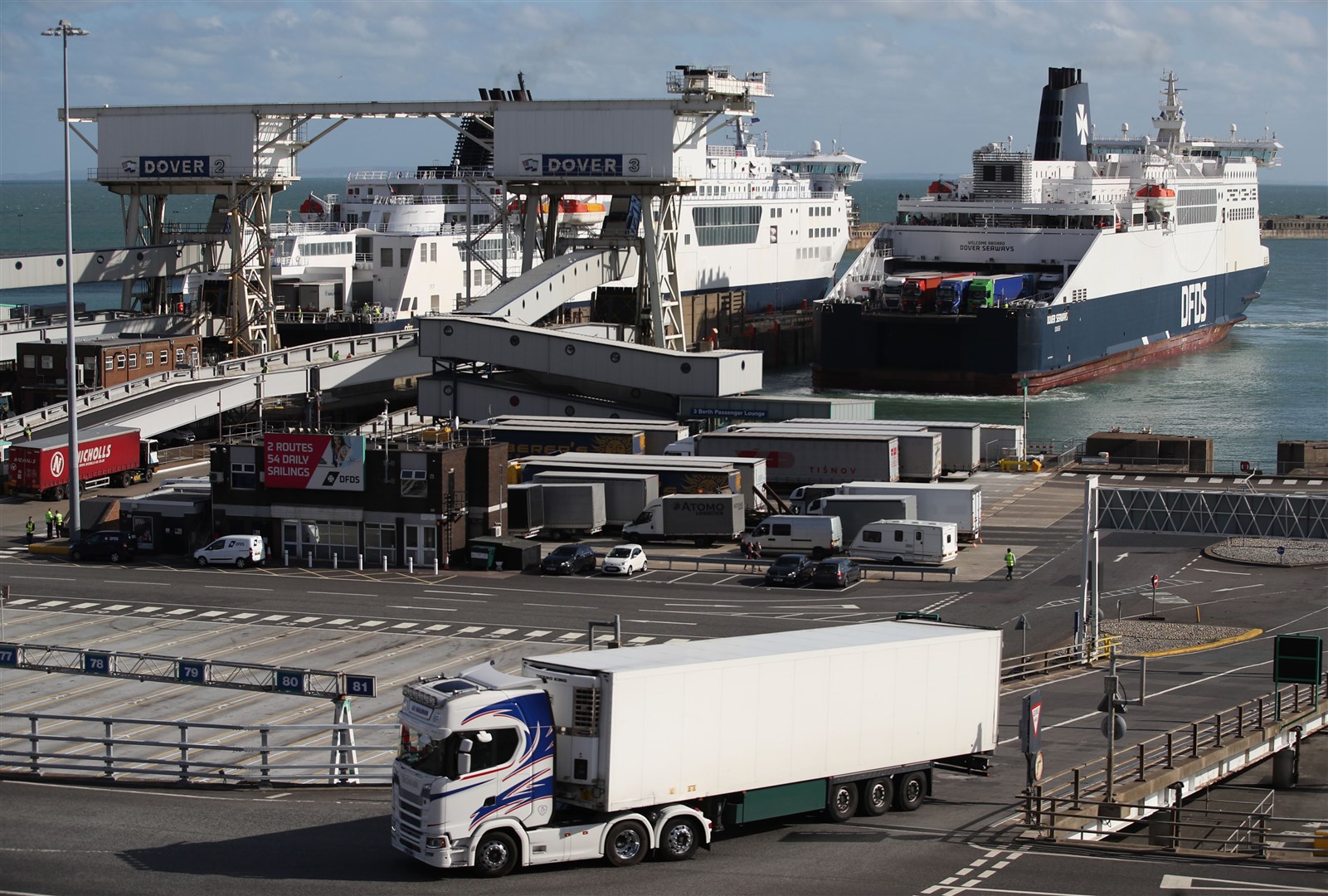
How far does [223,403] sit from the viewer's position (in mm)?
72750

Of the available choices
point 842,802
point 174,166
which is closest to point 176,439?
point 174,166

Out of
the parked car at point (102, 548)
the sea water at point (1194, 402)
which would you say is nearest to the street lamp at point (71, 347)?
the parked car at point (102, 548)

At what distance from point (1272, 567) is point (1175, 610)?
768 cm

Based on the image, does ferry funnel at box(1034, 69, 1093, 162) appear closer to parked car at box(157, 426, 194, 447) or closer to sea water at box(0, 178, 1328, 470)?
sea water at box(0, 178, 1328, 470)

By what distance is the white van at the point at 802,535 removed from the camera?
53.4m

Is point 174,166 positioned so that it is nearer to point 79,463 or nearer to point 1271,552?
point 79,463

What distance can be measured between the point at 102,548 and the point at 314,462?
287 inches

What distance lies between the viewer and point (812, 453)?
6222 cm

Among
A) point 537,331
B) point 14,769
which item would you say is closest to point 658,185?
point 537,331

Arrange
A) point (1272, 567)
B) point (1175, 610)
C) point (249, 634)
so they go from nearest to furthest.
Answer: point (249, 634)
point (1175, 610)
point (1272, 567)

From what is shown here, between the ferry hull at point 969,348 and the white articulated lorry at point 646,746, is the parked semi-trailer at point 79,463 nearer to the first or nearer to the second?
the white articulated lorry at point 646,746

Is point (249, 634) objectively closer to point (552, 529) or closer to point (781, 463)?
point (552, 529)

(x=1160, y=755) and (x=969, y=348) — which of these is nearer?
(x=1160, y=755)

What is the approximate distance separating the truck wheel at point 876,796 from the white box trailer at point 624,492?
3204cm
